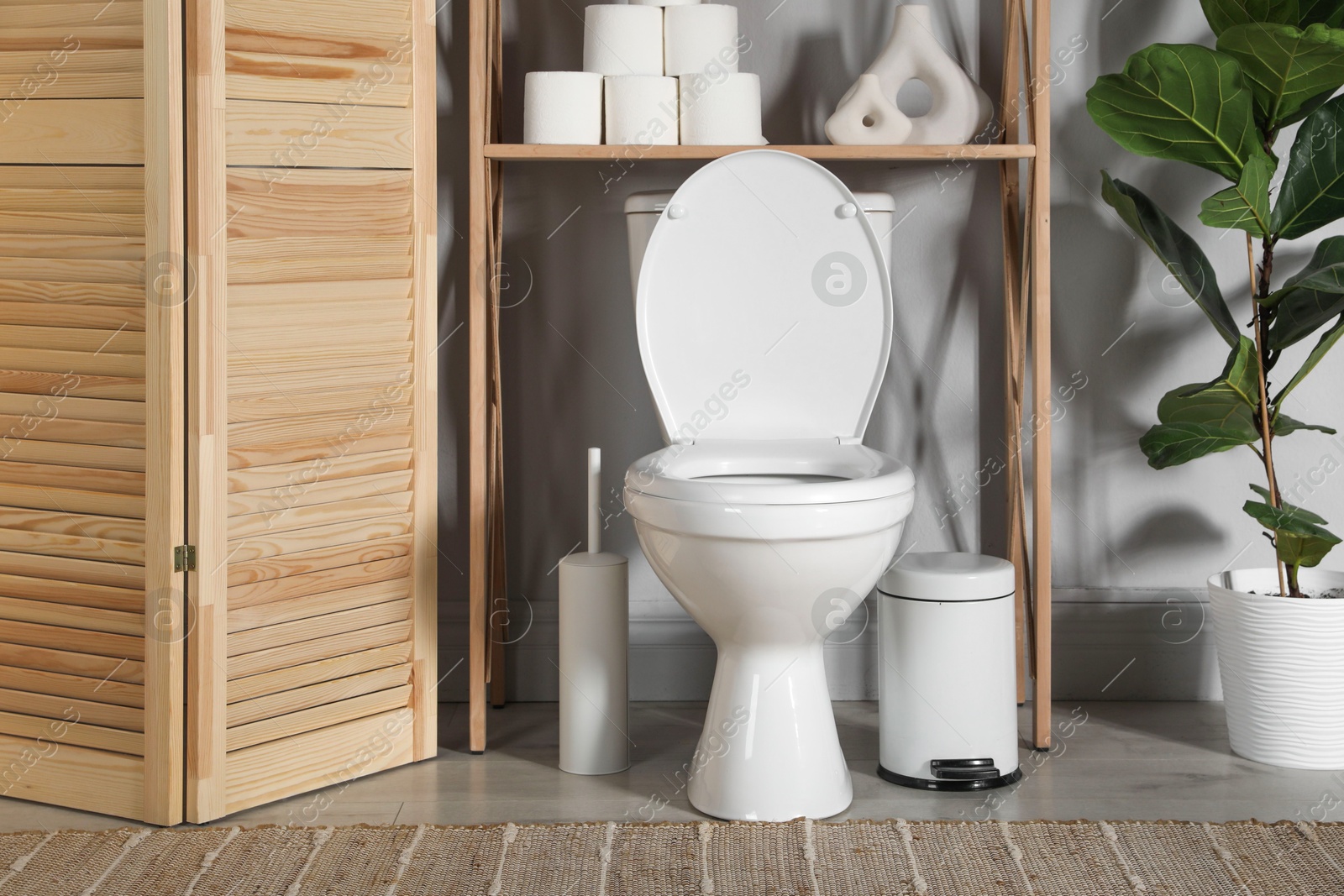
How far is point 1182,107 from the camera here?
5.44 feet

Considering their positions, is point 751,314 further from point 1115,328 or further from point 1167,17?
point 1167,17

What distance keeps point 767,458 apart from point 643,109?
22.9 inches

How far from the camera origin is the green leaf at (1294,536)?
1659 millimetres

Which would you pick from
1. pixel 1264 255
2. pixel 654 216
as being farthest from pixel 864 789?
pixel 1264 255

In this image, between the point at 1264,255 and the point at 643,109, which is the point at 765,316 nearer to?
the point at 643,109

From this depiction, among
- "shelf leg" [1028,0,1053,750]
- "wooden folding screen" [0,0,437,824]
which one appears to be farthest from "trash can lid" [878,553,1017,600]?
"wooden folding screen" [0,0,437,824]

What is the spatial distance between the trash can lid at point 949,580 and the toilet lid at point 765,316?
8.8 inches

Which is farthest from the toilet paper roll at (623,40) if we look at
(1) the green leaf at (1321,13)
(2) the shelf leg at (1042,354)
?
(1) the green leaf at (1321,13)

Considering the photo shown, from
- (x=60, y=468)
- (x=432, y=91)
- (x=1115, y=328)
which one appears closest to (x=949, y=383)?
(x=1115, y=328)

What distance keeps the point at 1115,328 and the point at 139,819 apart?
1.74m

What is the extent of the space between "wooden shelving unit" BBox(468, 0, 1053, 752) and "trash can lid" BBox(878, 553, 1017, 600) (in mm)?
146

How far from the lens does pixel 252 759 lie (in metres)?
1.57

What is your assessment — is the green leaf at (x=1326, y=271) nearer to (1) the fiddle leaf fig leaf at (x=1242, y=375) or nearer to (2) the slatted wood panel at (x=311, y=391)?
(1) the fiddle leaf fig leaf at (x=1242, y=375)

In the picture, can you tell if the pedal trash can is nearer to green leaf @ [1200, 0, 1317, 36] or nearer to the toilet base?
the toilet base
